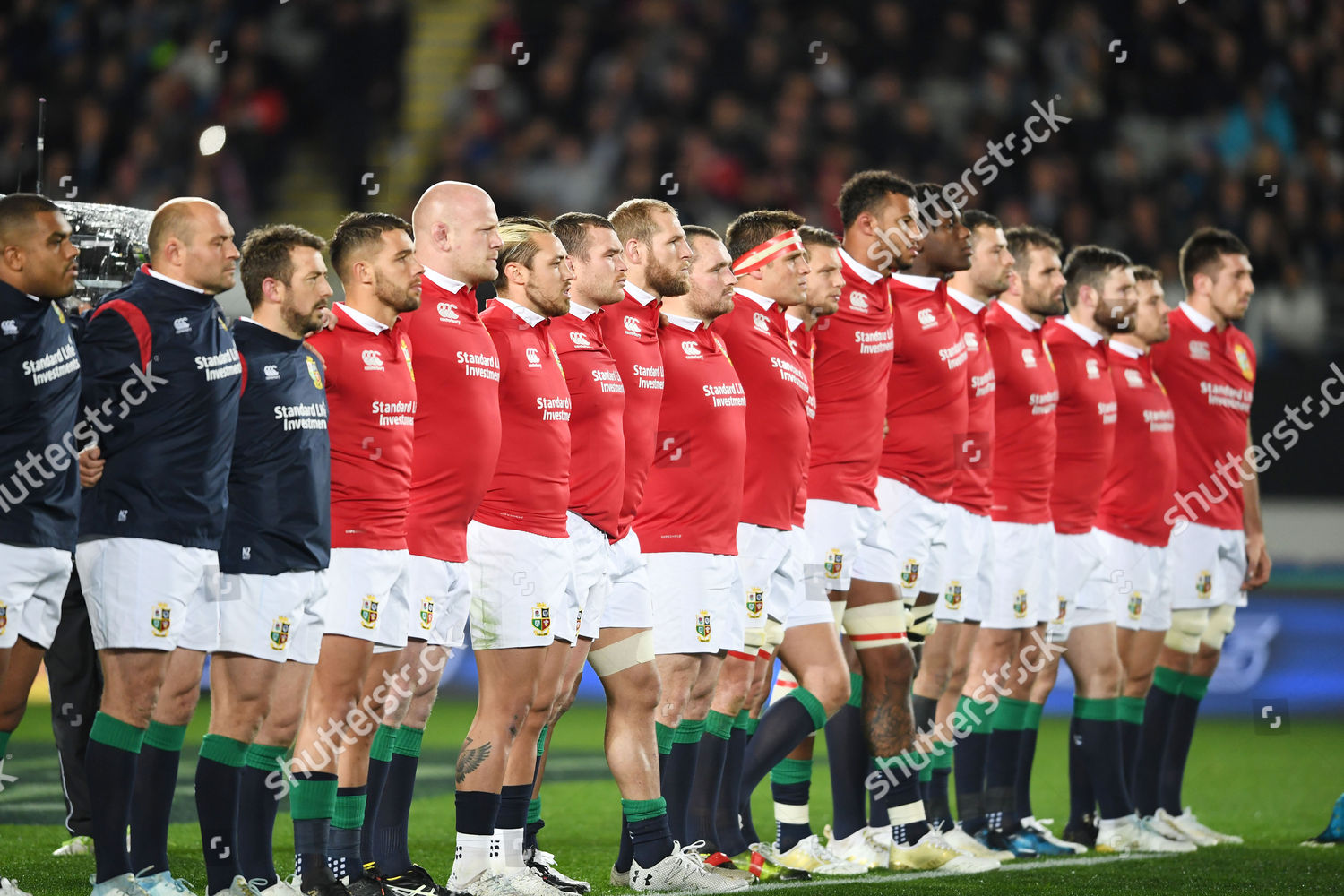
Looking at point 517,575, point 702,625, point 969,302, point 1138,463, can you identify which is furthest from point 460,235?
point 1138,463

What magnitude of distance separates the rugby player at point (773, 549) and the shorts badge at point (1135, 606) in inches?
95.1

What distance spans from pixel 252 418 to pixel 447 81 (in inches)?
504

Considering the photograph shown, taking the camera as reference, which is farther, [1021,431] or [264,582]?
[1021,431]

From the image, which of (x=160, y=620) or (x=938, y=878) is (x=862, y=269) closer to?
(x=938, y=878)

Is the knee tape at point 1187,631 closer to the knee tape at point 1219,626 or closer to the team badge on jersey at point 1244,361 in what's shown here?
the knee tape at point 1219,626

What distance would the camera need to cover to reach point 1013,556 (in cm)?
879

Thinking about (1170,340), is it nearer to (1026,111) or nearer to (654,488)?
(654,488)

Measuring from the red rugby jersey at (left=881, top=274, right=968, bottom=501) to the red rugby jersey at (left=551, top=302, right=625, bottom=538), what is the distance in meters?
1.95

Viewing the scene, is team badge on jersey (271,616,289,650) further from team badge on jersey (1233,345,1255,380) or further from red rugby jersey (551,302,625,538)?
team badge on jersey (1233,345,1255,380)

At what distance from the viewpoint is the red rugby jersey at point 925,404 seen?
27.4ft

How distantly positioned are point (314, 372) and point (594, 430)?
44.1 inches

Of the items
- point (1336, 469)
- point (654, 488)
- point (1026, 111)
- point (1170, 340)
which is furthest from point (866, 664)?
point (1026, 111)

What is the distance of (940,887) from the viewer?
704 cm

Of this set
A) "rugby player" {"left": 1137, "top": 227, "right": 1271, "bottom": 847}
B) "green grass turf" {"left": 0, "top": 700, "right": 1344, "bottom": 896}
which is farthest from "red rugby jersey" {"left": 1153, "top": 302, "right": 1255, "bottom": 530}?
"green grass turf" {"left": 0, "top": 700, "right": 1344, "bottom": 896}
